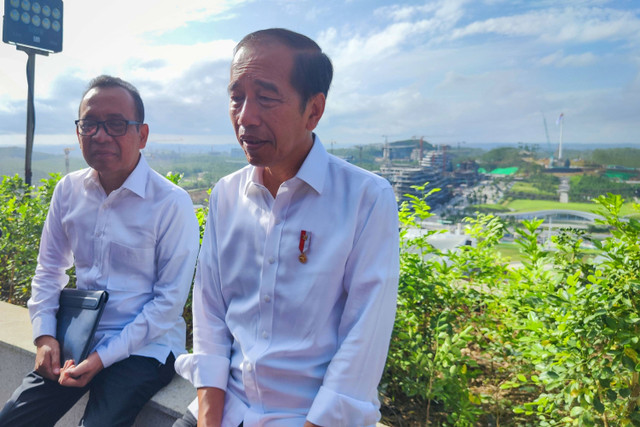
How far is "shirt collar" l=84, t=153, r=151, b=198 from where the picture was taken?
193cm

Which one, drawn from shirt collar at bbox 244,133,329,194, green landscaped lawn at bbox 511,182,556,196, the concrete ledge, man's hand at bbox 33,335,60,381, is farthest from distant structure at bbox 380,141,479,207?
man's hand at bbox 33,335,60,381

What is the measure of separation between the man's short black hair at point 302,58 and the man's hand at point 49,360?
1.44 meters

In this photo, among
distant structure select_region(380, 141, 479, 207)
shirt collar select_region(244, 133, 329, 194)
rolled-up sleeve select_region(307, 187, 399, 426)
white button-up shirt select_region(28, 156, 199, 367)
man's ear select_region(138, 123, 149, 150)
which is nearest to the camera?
rolled-up sleeve select_region(307, 187, 399, 426)

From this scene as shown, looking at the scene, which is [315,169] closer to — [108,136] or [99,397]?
[108,136]

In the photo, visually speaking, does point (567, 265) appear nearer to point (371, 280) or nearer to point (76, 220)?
point (371, 280)

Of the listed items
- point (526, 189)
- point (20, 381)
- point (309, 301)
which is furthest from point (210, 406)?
point (526, 189)

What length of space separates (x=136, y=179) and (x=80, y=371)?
30.6 inches

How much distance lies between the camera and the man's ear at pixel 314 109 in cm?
124

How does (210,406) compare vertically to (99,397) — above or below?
above

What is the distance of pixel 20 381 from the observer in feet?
7.50

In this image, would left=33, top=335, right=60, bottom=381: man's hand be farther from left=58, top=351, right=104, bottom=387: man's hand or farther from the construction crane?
the construction crane

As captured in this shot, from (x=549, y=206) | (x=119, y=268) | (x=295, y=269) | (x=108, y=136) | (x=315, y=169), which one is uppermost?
(x=108, y=136)

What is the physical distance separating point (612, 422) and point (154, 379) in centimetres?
165

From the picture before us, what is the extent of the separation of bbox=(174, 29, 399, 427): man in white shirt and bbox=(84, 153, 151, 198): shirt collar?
74 centimetres
